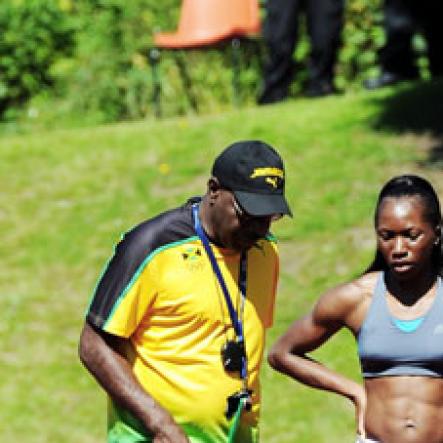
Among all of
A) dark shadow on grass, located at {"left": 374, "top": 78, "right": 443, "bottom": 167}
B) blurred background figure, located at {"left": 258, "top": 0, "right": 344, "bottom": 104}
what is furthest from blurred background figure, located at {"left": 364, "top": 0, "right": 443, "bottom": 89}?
dark shadow on grass, located at {"left": 374, "top": 78, "right": 443, "bottom": 167}

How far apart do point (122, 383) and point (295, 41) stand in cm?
791

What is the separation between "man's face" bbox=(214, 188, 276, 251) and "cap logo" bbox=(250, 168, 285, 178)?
0.11 metres

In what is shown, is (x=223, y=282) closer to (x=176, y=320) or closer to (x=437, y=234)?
(x=176, y=320)

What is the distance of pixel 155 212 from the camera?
1122 cm

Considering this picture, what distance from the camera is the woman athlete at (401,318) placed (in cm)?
534

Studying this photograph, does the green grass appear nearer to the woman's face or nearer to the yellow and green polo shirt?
the yellow and green polo shirt

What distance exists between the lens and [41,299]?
1047 cm

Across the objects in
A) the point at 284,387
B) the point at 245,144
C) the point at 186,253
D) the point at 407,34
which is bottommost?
the point at 284,387

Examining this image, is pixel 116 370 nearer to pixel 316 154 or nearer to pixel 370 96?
pixel 316 154

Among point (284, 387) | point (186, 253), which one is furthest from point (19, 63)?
point (186, 253)

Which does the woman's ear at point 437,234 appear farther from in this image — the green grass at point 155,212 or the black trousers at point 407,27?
the black trousers at point 407,27

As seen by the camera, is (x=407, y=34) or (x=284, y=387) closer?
(x=284, y=387)

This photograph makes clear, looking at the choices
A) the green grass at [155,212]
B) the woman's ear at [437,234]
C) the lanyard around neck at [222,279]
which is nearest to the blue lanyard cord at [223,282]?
the lanyard around neck at [222,279]

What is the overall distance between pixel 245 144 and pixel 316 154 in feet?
20.5
